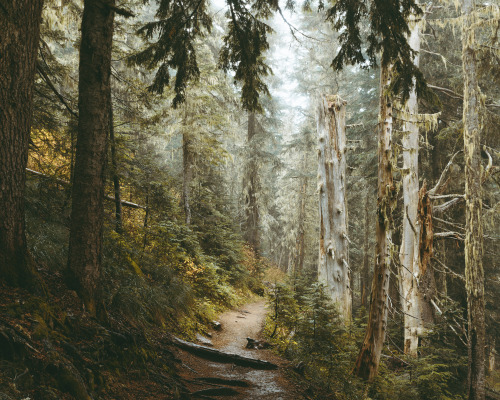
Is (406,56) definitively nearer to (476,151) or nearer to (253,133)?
(476,151)

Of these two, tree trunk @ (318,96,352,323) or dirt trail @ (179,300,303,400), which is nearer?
dirt trail @ (179,300,303,400)

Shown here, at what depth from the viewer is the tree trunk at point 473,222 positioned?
6.36 meters

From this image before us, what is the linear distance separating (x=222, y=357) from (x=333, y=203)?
4.75m

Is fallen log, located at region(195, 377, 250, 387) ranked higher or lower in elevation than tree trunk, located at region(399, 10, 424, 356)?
lower

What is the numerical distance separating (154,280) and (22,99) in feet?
16.6

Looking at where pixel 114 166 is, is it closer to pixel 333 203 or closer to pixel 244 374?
pixel 244 374

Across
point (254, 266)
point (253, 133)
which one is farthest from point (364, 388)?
point (253, 133)

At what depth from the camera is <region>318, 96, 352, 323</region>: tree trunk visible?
7.94 metres

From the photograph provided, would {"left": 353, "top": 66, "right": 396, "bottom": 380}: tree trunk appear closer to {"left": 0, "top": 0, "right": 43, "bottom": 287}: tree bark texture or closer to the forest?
the forest

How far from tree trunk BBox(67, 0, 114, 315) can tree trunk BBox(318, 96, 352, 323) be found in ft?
19.7

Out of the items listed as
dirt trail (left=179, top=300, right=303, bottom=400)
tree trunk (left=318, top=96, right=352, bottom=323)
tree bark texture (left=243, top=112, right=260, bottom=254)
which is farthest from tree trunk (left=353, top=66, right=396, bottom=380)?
tree bark texture (left=243, top=112, right=260, bottom=254)

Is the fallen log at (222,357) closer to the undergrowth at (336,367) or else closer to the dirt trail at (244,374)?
the dirt trail at (244,374)

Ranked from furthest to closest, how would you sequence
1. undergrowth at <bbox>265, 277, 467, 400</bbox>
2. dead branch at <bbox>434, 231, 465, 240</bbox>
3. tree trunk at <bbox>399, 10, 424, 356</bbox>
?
1. tree trunk at <bbox>399, 10, 424, 356</bbox>
2. dead branch at <bbox>434, 231, 465, 240</bbox>
3. undergrowth at <bbox>265, 277, 467, 400</bbox>

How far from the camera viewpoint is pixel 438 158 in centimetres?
1176
